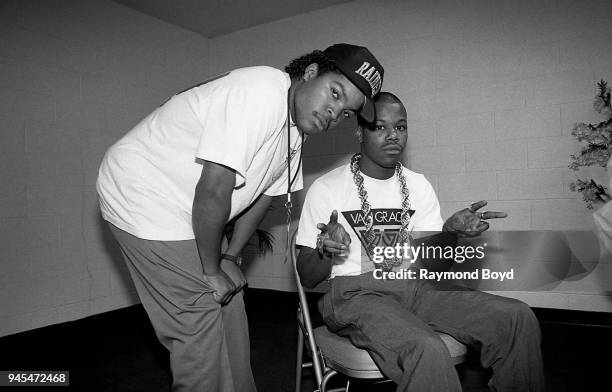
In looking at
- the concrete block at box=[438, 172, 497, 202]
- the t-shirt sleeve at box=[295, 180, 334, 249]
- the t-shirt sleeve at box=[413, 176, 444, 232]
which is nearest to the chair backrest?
the t-shirt sleeve at box=[295, 180, 334, 249]

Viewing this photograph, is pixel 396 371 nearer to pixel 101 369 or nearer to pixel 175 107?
pixel 175 107

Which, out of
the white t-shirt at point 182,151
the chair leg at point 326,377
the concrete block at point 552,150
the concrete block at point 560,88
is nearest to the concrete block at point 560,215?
the concrete block at point 552,150

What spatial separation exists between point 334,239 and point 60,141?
2.92 metres

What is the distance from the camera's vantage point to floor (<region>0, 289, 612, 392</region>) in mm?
2398

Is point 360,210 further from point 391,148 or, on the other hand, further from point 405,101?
point 405,101

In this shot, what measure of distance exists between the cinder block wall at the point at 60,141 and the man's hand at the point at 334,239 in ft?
8.90

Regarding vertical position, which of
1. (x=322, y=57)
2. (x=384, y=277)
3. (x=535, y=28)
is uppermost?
(x=535, y=28)

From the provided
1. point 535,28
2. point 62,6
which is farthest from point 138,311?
point 535,28

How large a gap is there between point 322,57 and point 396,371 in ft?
3.49

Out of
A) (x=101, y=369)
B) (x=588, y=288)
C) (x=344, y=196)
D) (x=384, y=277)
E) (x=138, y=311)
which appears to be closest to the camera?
(x=384, y=277)

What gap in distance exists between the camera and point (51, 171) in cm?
328

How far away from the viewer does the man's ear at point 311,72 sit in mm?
1428

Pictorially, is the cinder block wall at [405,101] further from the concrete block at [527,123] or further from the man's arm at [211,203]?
the man's arm at [211,203]

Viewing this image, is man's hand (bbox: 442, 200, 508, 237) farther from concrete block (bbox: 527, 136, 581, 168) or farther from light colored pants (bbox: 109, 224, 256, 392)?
concrete block (bbox: 527, 136, 581, 168)
